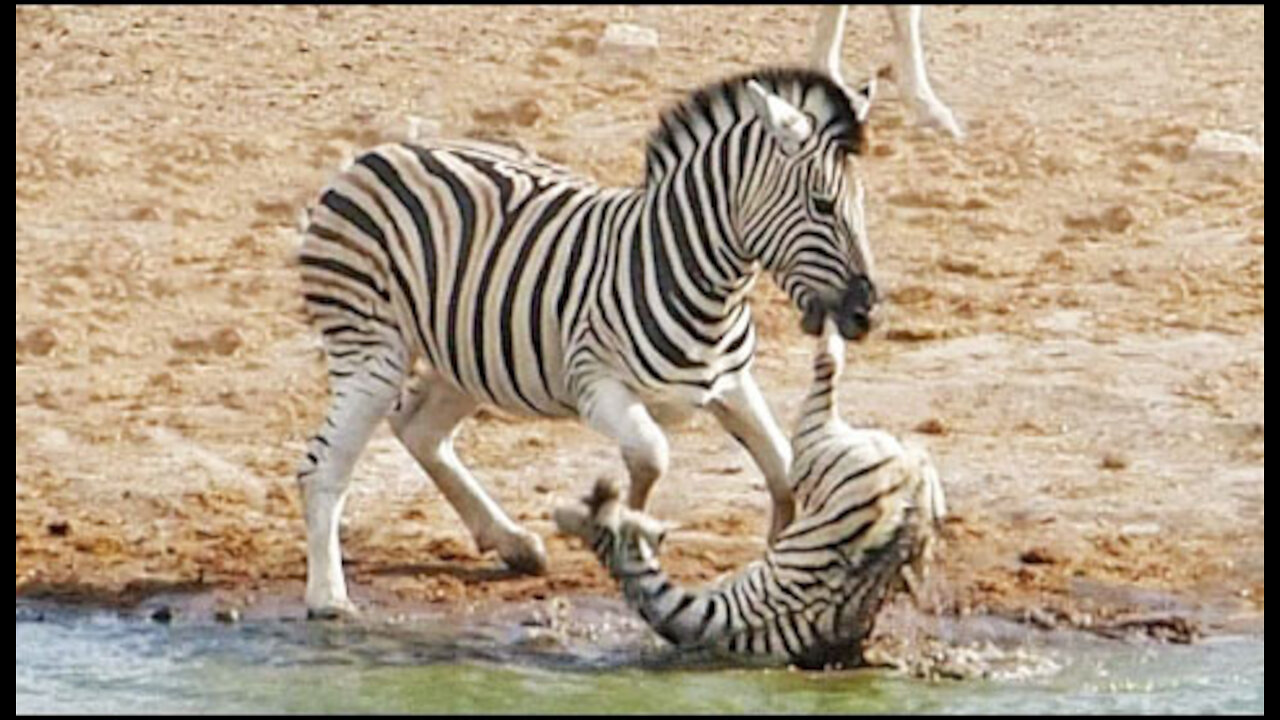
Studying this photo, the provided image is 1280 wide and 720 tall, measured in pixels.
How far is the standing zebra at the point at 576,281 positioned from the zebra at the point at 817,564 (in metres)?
0.20

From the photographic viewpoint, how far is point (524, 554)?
11.3 meters

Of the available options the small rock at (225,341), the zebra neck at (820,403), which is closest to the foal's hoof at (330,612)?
the zebra neck at (820,403)

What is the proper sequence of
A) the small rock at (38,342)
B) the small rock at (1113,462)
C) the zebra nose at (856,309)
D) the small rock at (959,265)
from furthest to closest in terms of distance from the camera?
the small rock at (959,265), the small rock at (38,342), the small rock at (1113,462), the zebra nose at (856,309)

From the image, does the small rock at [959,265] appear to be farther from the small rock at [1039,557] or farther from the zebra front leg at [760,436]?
the zebra front leg at [760,436]

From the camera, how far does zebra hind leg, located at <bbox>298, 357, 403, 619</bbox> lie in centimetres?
1083

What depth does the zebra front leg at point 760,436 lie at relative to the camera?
10539 mm

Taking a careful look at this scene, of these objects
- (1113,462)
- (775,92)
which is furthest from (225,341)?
(775,92)

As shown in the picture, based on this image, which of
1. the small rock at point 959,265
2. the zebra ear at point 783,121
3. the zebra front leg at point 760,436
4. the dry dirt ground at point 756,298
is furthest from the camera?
the small rock at point 959,265

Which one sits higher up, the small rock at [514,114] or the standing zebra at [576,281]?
the small rock at [514,114]

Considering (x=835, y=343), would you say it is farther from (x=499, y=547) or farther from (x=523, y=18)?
(x=523, y=18)

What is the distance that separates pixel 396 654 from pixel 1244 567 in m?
2.56

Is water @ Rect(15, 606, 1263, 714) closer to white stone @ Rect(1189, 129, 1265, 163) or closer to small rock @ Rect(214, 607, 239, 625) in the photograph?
small rock @ Rect(214, 607, 239, 625)

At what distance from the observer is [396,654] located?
10.4 m

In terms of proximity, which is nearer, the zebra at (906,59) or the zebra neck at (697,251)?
the zebra neck at (697,251)
